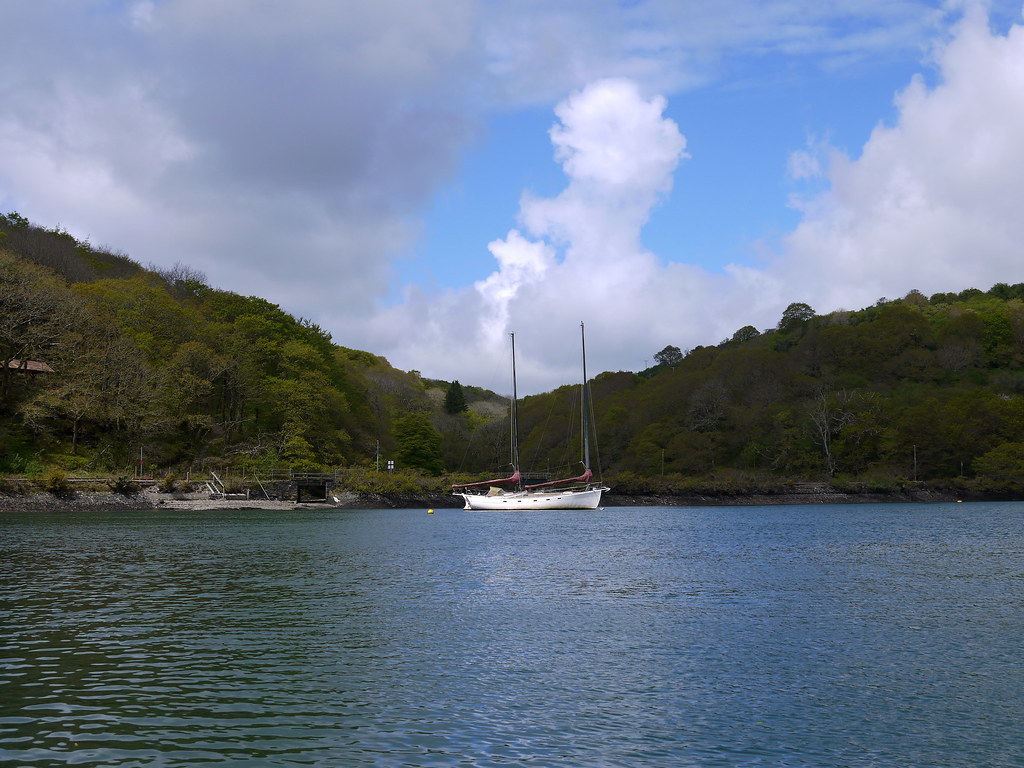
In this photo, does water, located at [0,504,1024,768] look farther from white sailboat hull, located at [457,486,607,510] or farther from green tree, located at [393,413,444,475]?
green tree, located at [393,413,444,475]

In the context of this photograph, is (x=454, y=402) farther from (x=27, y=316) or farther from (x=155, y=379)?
(x=27, y=316)

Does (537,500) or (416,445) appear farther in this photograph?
(416,445)

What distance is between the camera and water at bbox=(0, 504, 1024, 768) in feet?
33.0

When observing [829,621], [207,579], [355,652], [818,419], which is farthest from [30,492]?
[818,419]

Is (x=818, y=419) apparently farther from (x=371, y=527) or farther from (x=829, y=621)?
(x=829, y=621)

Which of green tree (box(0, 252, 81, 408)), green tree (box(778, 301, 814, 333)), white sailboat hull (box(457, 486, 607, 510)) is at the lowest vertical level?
white sailboat hull (box(457, 486, 607, 510))

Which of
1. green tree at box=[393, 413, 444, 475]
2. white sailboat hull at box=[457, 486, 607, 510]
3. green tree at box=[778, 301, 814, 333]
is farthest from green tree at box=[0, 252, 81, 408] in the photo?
green tree at box=[778, 301, 814, 333]

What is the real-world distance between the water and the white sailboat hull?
53771 millimetres

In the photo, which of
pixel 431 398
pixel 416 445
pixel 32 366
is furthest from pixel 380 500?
pixel 431 398

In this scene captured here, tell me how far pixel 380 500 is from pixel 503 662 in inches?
2851

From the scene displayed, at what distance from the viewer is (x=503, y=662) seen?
1475 centimetres

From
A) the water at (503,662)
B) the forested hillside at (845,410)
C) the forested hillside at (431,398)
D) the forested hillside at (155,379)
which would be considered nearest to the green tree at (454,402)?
the forested hillside at (431,398)

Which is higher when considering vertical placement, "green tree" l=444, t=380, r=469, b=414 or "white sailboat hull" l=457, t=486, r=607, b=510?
"green tree" l=444, t=380, r=469, b=414

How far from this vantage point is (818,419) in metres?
129
